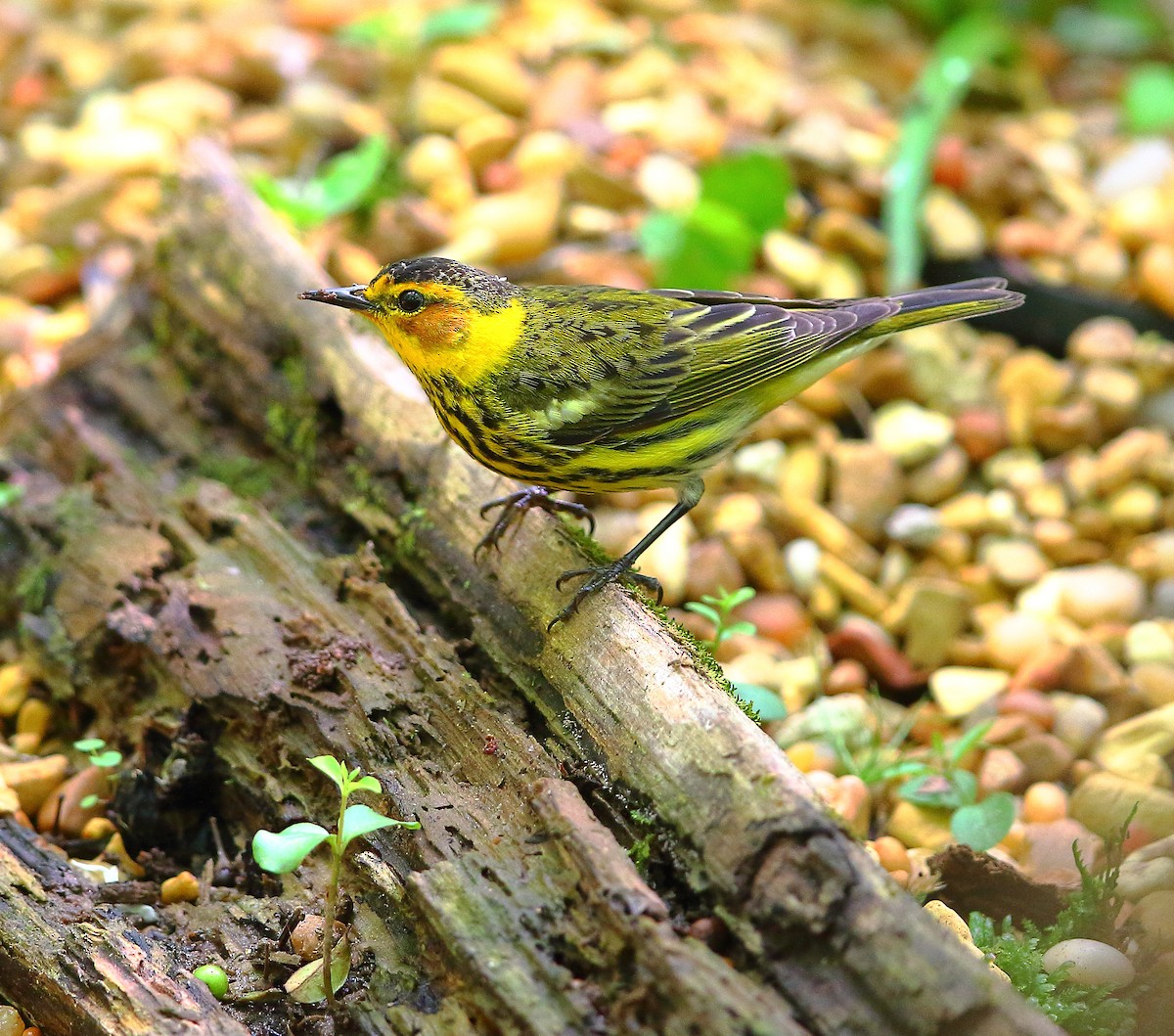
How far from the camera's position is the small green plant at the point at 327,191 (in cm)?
559

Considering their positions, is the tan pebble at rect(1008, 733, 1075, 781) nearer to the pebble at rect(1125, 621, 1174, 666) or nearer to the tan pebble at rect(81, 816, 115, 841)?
the pebble at rect(1125, 621, 1174, 666)

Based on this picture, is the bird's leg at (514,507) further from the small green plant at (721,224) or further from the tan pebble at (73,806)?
the small green plant at (721,224)

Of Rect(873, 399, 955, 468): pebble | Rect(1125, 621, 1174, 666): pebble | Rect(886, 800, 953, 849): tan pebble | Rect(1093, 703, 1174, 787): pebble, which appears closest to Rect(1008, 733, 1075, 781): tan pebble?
Rect(1093, 703, 1174, 787): pebble

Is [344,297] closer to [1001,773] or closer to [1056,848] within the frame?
[1001,773]

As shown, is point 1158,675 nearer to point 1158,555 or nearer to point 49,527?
point 1158,555

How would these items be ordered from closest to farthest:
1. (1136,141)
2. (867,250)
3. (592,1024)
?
(592,1024), (867,250), (1136,141)

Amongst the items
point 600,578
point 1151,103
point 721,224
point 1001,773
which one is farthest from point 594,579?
point 1151,103

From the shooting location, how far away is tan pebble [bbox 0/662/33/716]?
4113 mm

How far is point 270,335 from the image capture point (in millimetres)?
4590

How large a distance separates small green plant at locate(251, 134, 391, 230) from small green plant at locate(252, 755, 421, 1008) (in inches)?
137

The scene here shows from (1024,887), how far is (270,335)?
3.17 metres

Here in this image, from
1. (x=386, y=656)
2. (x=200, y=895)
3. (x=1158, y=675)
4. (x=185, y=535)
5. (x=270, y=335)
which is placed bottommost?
(x=1158, y=675)

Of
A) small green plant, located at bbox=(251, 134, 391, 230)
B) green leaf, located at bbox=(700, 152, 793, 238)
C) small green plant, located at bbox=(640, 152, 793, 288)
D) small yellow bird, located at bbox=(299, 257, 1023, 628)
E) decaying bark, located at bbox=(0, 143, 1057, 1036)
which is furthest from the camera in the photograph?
green leaf, located at bbox=(700, 152, 793, 238)

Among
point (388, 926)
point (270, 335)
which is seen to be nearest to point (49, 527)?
point (270, 335)
